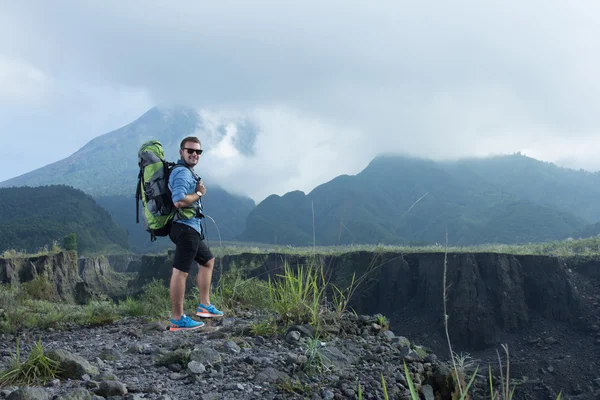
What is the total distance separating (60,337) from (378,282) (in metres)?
43.4

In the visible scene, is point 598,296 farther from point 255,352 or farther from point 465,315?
point 255,352

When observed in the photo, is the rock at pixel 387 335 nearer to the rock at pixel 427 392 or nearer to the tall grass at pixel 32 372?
the rock at pixel 427 392

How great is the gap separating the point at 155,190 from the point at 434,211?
12451cm

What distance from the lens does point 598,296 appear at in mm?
36875

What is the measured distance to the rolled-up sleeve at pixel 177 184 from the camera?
161 inches

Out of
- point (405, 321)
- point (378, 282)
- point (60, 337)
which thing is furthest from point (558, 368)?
point (60, 337)

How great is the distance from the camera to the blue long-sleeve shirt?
13.4ft

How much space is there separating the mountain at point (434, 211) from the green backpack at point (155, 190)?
144ft

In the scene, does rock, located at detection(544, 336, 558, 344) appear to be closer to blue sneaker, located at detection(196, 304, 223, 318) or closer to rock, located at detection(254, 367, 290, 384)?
blue sneaker, located at detection(196, 304, 223, 318)

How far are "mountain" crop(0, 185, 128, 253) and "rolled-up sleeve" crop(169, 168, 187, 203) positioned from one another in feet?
248

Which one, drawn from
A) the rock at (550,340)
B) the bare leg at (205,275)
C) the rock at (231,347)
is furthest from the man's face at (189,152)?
the rock at (550,340)

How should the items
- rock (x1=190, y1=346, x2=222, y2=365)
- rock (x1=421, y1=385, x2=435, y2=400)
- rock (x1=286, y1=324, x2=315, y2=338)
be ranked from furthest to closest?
1. rock (x1=286, y1=324, x2=315, y2=338)
2. rock (x1=190, y1=346, x2=222, y2=365)
3. rock (x1=421, y1=385, x2=435, y2=400)

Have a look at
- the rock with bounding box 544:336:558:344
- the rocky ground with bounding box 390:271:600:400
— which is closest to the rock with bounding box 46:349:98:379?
the rocky ground with bounding box 390:271:600:400

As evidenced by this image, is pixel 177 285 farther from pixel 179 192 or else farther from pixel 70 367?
pixel 70 367
